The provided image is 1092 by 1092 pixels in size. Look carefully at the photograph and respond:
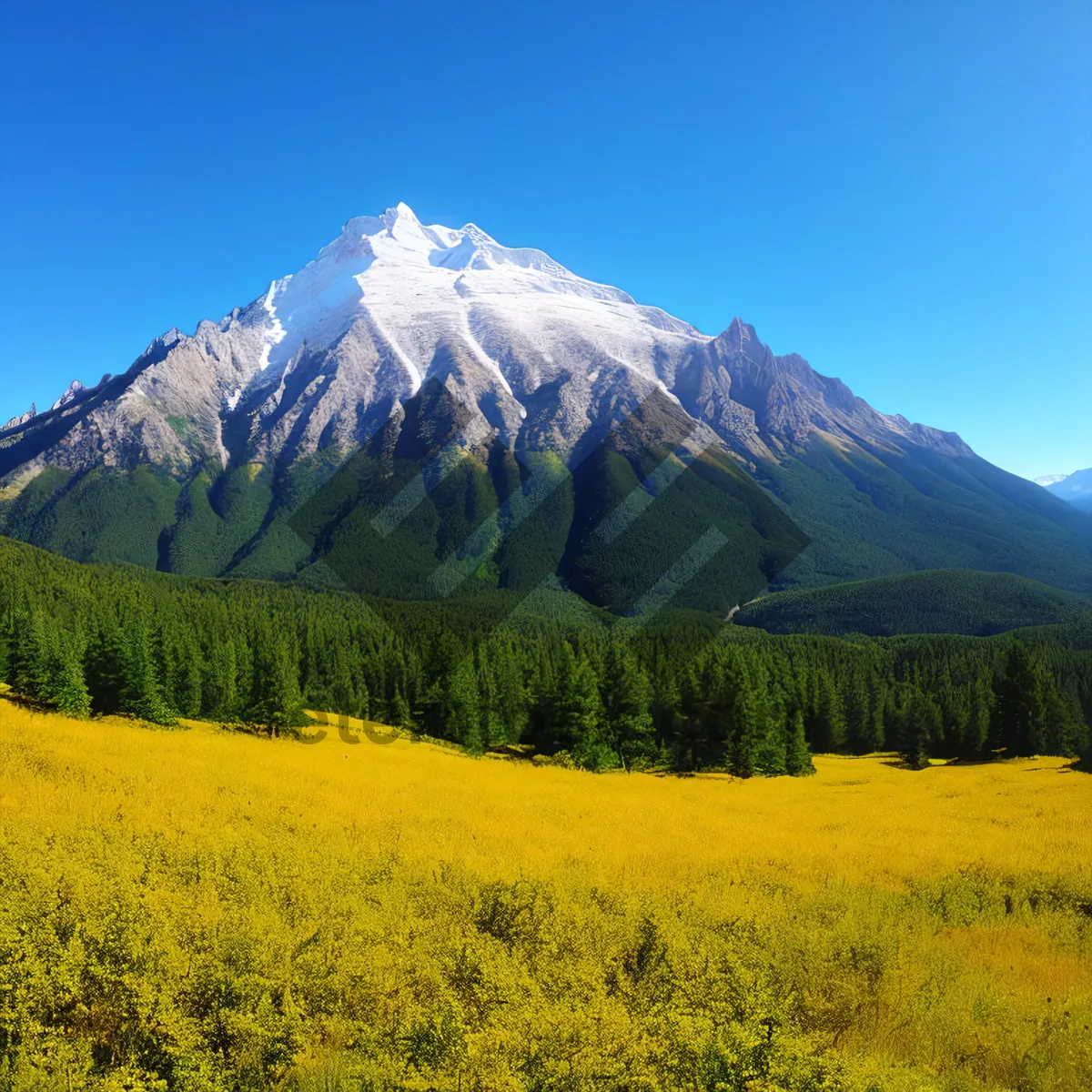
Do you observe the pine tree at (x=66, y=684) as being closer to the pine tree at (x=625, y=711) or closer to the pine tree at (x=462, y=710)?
the pine tree at (x=462, y=710)

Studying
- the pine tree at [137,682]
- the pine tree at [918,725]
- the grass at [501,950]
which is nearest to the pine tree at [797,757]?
the pine tree at [918,725]

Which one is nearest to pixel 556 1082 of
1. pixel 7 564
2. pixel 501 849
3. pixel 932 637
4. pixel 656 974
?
pixel 656 974

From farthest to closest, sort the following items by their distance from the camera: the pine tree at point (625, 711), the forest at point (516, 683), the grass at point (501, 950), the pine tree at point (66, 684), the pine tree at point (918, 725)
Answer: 1. the pine tree at point (918, 725)
2. the pine tree at point (625, 711)
3. the forest at point (516, 683)
4. the pine tree at point (66, 684)
5. the grass at point (501, 950)

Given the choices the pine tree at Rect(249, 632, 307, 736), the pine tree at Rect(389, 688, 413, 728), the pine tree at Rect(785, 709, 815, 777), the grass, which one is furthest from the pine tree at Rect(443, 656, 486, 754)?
the grass

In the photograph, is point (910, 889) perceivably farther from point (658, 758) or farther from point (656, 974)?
point (658, 758)

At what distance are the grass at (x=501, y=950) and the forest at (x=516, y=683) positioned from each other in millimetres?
31719

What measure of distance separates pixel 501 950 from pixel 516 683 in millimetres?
67519

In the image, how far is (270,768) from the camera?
26.2 m

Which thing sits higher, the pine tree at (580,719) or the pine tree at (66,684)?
the pine tree at (66,684)

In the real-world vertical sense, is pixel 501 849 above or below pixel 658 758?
above

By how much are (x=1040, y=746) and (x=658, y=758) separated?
3974cm

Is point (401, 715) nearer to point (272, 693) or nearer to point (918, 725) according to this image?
point (272, 693)

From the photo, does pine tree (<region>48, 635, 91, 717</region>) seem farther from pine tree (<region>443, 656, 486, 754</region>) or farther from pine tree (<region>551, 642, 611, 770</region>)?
pine tree (<region>551, 642, 611, 770</region>)

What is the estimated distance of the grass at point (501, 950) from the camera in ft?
24.4
